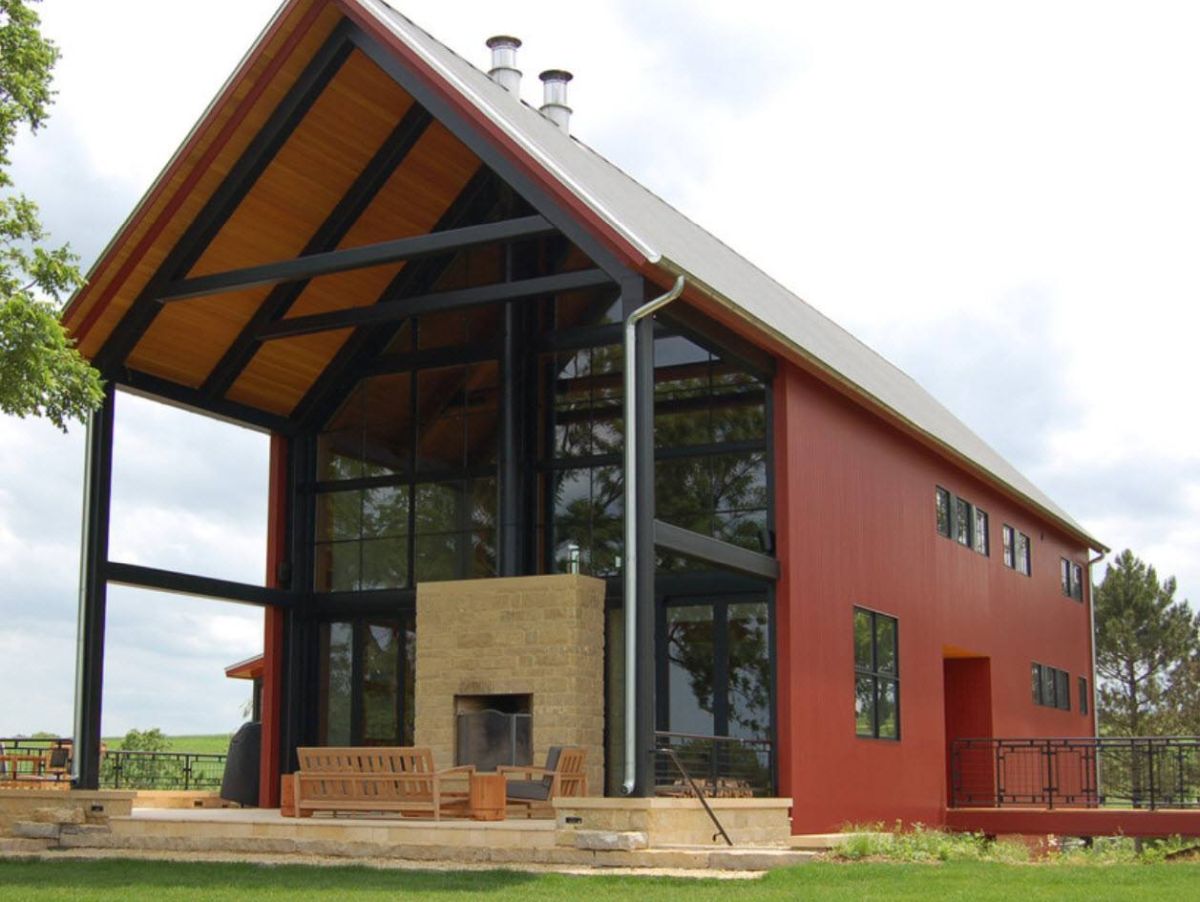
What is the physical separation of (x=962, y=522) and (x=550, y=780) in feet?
33.5

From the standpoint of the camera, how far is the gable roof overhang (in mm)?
15297

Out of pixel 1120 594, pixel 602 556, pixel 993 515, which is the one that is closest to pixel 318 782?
pixel 602 556

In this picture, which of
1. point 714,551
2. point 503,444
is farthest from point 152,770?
point 714,551

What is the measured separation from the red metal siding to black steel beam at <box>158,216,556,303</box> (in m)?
3.74

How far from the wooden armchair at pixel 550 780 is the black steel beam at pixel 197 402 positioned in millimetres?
6425

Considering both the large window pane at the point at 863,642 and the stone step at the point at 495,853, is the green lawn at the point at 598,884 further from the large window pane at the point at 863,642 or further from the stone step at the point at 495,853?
the large window pane at the point at 863,642

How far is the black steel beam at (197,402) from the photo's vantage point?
63.4 feet

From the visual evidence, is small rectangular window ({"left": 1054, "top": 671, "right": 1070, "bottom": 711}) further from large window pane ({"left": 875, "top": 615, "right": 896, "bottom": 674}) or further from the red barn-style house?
large window pane ({"left": 875, "top": 615, "right": 896, "bottom": 674})

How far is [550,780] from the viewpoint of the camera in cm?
1648

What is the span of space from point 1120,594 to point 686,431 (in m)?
35.1

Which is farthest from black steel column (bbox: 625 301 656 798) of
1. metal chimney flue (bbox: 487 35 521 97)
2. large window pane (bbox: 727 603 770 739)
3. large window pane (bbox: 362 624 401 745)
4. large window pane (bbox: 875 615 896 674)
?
metal chimney flue (bbox: 487 35 521 97)

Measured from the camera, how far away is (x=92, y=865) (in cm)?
1422

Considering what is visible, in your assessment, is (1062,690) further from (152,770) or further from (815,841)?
(152,770)

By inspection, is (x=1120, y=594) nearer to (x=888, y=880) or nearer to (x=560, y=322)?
(x=560, y=322)
